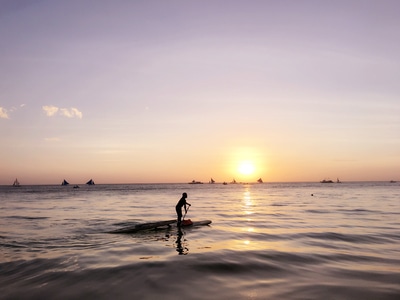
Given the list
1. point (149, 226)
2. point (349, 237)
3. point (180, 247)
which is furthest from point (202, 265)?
point (349, 237)

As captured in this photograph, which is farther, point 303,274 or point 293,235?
point 293,235

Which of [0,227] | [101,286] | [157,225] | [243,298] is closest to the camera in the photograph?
[243,298]

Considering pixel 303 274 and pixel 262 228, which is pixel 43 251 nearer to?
pixel 303 274

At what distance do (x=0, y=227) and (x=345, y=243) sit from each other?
86.1 ft

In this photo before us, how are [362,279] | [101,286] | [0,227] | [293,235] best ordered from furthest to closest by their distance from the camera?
1. [0,227]
2. [293,235]
3. [362,279]
4. [101,286]

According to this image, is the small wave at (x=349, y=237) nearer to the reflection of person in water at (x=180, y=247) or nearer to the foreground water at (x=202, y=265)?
the foreground water at (x=202, y=265)

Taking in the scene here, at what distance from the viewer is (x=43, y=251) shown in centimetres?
1608

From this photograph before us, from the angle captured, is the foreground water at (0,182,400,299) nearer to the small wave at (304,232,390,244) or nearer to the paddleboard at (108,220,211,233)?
the small wave at (304,232,390,244)

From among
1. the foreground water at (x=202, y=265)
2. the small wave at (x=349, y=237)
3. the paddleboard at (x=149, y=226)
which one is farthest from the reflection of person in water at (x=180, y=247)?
the small wave at (x=349, y=237)

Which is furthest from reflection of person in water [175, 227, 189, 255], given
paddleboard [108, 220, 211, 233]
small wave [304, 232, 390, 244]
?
small wave [304, 232, 390, 244]

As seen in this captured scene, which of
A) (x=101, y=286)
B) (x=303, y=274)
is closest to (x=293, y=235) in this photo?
(x=303, y=274)

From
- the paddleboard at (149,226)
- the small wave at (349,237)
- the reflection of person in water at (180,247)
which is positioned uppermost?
the paddleboard at (149,226)

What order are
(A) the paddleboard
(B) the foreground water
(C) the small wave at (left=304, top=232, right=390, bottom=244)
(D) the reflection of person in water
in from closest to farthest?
(B) the foreground water → (D) the reflection of person in water → (C) the small wave at (left=304, top=232, right=390, bottom=244) → (A) the paddleboard

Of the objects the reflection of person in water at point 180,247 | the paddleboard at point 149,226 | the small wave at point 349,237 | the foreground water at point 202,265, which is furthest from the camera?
the paddleboard at point 149,226
